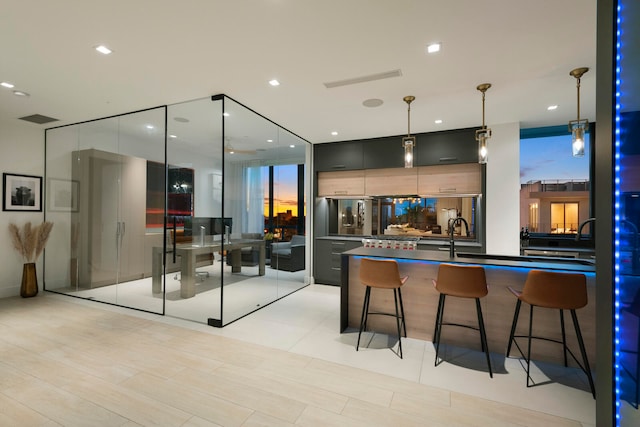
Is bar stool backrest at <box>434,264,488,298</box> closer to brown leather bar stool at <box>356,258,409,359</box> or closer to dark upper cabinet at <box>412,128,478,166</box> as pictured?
brown leather bar stool at <box>356,258,409,359</box>

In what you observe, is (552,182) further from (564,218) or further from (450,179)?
(450,179)

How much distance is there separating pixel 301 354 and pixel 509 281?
7.48ft

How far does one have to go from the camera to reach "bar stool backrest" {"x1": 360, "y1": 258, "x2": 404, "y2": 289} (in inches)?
116

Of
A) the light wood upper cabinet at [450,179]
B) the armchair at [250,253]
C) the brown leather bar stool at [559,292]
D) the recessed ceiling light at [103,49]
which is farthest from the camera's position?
the light wood upper cabinet at [450,179]

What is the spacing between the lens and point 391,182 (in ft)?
17.6

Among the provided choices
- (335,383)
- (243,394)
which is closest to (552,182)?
(335,383)

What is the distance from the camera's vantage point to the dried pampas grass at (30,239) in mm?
4629

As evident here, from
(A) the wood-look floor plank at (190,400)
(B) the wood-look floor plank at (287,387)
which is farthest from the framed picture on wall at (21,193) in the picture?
(B) the wood-look floor plank at (287,387)

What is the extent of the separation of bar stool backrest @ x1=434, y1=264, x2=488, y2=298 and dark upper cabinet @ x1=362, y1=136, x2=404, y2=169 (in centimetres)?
283

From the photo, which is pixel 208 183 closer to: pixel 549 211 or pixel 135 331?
pixel 135 331

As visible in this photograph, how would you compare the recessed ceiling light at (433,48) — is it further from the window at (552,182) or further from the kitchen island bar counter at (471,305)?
the window at (552,182)

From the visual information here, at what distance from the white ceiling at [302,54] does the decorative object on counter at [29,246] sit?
1895 mm

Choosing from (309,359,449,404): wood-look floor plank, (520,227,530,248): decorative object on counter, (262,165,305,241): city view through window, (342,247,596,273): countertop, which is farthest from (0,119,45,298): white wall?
(520,227,530,248): decorative object on counter

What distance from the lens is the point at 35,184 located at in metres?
5.05
